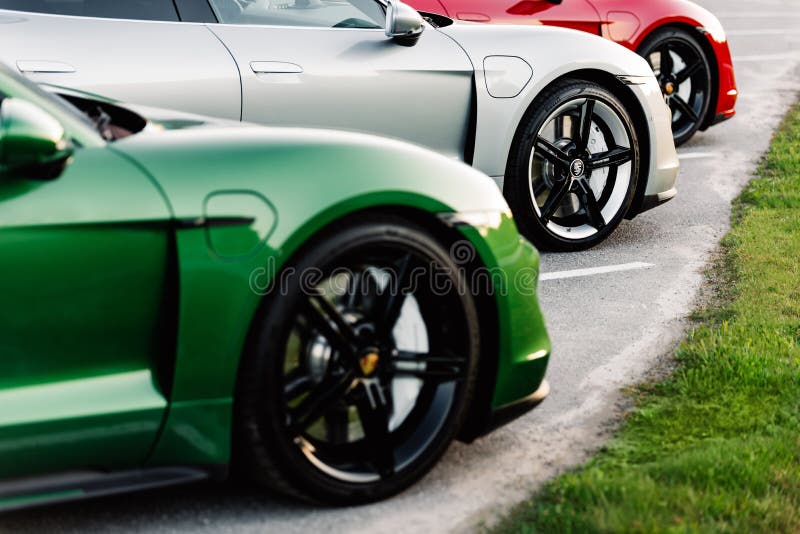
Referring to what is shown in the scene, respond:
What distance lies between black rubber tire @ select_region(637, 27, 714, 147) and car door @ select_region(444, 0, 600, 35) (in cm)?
53

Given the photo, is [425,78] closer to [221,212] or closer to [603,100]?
[603,100]

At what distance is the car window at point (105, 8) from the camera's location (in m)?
5.30

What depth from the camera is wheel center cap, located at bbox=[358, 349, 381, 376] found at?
3561 mm

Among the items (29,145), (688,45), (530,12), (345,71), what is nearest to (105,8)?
(345,71)

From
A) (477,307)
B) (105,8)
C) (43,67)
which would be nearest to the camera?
(477,307)

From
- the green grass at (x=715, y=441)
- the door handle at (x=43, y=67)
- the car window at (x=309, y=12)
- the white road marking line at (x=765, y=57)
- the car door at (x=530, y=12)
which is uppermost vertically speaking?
the car window at (x=309, y=12)

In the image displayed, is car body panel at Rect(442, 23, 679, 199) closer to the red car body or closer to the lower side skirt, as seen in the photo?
the red car body

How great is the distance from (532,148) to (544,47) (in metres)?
0.54

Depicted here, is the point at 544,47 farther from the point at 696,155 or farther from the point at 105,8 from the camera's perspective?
the point at 696,155

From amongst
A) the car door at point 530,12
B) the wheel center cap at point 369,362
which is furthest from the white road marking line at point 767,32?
the wheel center cap at point 369,362

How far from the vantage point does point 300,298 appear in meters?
3.38

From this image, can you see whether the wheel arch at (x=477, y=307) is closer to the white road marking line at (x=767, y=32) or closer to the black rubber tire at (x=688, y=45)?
the black rubber tire at (x=688, y=45)

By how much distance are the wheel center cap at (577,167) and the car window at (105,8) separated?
7.34 ft

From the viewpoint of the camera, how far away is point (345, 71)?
569 cm
